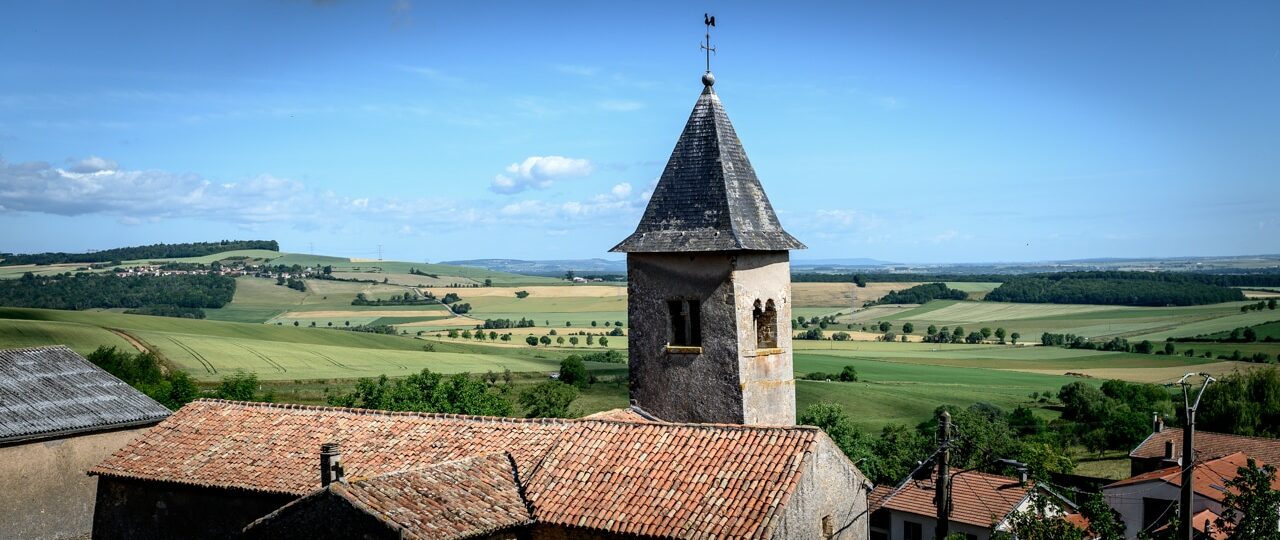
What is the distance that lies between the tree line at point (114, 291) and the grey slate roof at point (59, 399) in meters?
78.7

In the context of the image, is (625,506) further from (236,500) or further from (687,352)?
(236,500)

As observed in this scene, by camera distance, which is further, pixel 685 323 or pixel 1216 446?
pixel 1216 446

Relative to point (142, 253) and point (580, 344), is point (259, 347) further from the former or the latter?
point (142, 253)

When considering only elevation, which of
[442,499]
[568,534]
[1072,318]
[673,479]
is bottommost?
[1072,318]

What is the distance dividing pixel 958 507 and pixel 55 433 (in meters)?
26.4

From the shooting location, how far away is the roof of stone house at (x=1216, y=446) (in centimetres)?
3756

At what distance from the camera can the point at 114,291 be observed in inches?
4252

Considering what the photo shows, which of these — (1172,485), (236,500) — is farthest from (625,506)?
(1172,485)

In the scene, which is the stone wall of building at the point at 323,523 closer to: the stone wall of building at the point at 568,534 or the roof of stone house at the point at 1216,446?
the stone wall of building at the point at 568,534

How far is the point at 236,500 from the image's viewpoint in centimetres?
1703

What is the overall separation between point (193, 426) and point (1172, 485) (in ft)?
94.7

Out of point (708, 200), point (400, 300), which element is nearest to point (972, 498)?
point (708, 200)

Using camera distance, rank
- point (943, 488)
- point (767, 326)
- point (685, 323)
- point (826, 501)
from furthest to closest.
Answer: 1. point (767, 326)
2. point (685, 323)
3. point (826, 501)
4. point (943, 488)

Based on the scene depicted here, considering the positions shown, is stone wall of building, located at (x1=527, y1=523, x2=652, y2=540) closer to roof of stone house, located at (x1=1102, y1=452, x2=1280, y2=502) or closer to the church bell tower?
the church bell tower
